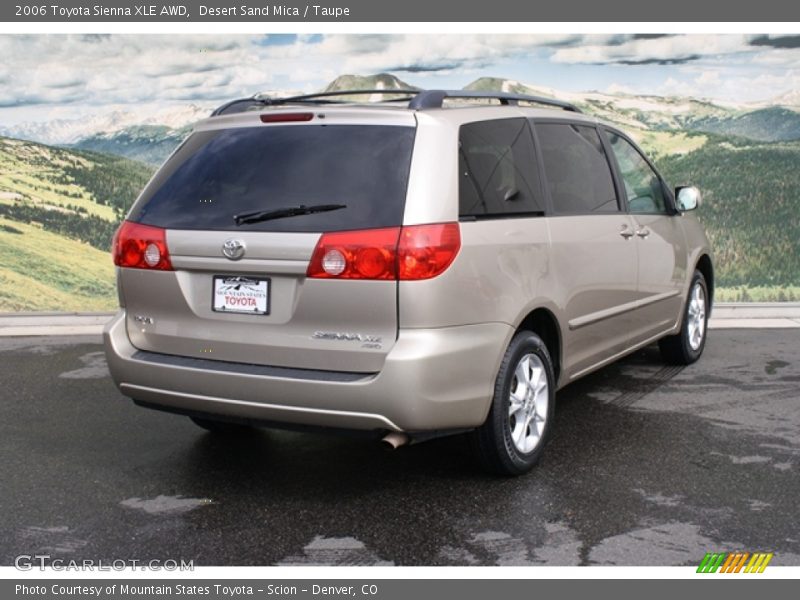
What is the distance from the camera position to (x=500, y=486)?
15.2ft

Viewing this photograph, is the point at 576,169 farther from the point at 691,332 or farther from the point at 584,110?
the point at 584,110

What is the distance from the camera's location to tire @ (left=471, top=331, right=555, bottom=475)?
4523 millimetres

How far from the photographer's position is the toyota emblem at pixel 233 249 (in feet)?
14.0

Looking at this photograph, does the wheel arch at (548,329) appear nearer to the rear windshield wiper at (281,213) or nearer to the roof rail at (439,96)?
the roof rail at (439,96)

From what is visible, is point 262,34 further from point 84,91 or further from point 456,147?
point 456,147

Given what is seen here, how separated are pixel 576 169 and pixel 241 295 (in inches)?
89.1

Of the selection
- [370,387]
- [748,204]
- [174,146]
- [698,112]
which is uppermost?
[698,112]

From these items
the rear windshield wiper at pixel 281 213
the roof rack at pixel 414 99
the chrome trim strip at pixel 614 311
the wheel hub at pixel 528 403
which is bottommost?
the wheel hub at pixel 528 403

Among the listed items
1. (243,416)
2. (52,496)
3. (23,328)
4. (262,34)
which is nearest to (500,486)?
(243,416)

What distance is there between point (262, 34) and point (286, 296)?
292 inches

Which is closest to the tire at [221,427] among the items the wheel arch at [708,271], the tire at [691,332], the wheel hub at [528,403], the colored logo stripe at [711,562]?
the wheel hub at [528,403]

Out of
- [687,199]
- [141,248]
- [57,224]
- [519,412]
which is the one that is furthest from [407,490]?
[57,224]

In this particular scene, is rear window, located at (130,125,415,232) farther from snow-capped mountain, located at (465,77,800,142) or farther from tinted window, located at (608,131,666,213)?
snow-capped mountain, located at (465,77,800,142)

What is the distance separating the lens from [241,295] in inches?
170
